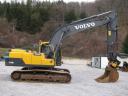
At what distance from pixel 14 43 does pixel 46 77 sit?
172ft

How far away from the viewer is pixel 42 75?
851 inches

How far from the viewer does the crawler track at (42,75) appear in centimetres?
2158

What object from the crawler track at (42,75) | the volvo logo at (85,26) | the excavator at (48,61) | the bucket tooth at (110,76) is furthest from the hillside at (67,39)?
the crawler track at (42,75)

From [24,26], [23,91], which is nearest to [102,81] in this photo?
[23,91]

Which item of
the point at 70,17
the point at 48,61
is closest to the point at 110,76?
the point at 48,61

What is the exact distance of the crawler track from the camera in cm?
2158

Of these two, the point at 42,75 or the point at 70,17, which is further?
the point at 70,17

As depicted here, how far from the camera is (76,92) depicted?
55.9 ft

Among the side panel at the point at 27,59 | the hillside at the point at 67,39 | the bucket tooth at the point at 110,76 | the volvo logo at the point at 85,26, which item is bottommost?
the bucket tooth at the point at 110,76

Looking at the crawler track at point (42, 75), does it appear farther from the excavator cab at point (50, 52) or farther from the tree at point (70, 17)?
the tree at point (70, 17)

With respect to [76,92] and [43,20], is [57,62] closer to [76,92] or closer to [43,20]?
[76,92]

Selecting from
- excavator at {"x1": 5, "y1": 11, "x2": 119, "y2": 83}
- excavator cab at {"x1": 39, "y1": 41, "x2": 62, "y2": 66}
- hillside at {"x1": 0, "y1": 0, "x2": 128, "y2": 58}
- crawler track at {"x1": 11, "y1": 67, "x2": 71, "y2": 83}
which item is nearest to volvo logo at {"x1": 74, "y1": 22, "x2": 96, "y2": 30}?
excavator at {"x1": 5, "y1": 11, "x2": 119, "y2": 83}

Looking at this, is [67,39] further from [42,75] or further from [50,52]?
[42,75]

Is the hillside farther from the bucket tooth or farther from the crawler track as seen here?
the crawler track
